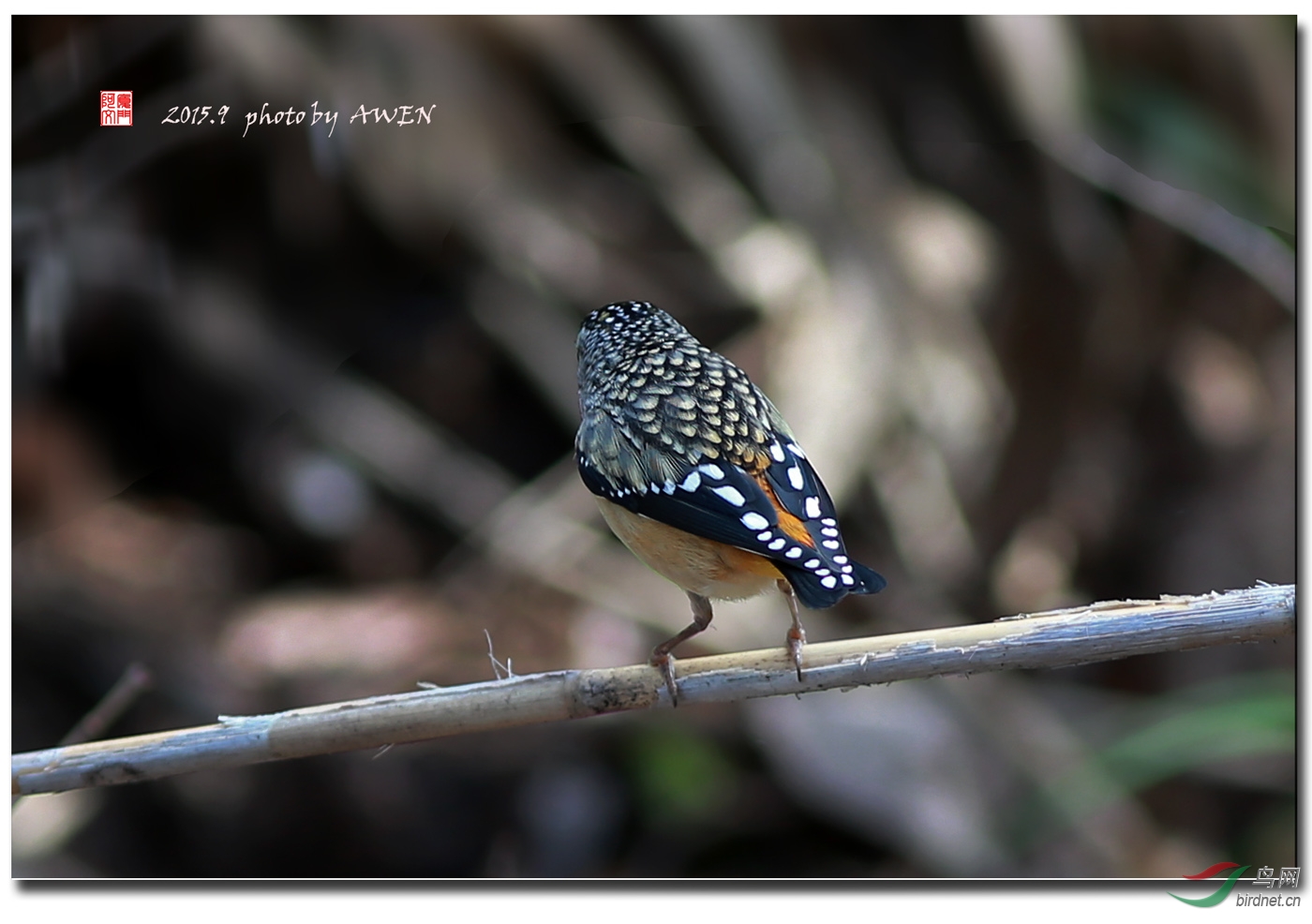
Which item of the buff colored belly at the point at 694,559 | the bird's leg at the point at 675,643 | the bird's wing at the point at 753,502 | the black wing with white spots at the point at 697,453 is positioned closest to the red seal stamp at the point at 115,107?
the black wing with white spots at the point at 697,453

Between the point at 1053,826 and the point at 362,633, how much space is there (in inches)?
82.3

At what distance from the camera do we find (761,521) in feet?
5.82

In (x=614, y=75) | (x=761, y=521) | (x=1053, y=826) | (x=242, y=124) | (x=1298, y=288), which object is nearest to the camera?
(x=761, y=521)

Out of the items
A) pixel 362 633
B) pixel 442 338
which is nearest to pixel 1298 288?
pixel 442 338

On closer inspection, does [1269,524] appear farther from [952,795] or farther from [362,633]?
[362,633]

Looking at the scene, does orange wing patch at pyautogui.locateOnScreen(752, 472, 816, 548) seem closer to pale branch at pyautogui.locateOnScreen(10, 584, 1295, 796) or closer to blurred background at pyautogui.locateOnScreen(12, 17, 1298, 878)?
pale branch at pyautogui.locateOnScreen(10, 584, 1295, 796)

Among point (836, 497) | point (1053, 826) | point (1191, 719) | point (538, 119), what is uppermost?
point (538, 119)

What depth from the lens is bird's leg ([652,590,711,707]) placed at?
195 centimetres

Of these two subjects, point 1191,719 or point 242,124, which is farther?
point 1191,719

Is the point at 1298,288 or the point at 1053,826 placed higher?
the point at 1298,288

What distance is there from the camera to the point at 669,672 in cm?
196

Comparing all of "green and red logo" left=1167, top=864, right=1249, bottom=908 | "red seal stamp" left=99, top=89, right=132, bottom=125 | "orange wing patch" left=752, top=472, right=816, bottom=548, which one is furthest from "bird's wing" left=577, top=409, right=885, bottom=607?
"red seal stamp" left=99, top=89, right=132, bottom=125

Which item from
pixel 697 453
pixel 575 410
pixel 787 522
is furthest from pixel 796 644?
pixel 575 410

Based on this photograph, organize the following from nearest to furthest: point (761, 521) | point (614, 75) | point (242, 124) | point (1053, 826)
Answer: point (761, 521), point (242, 124), point (1053, 826), point (614, 75)
